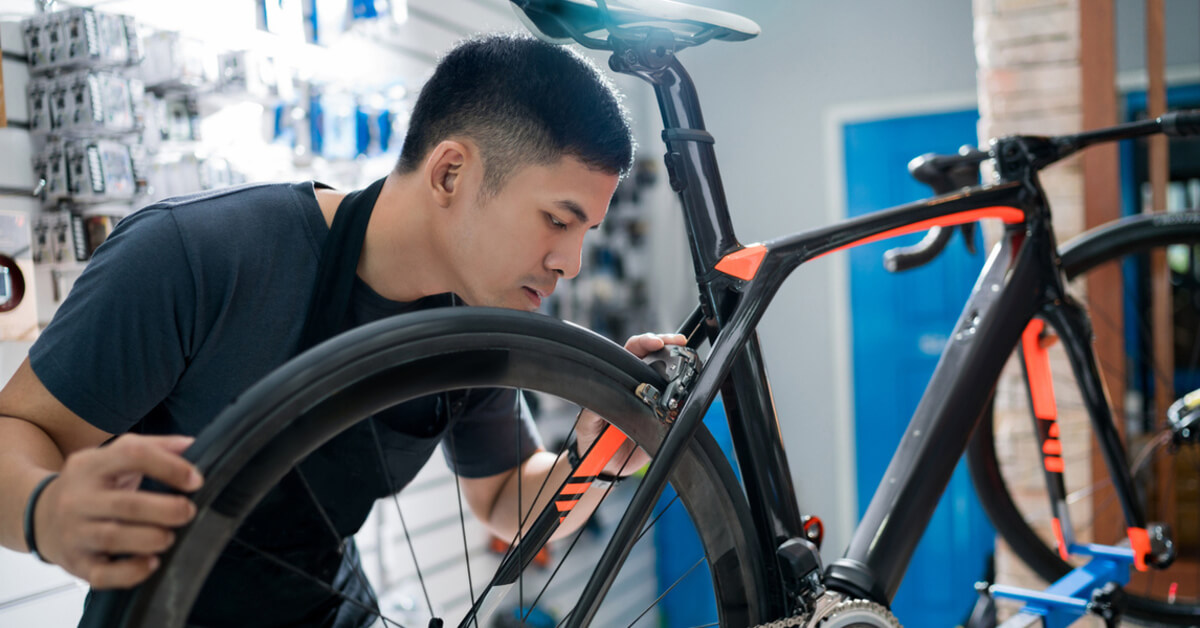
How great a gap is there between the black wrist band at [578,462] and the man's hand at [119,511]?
39 cm

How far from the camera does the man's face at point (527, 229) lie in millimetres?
830

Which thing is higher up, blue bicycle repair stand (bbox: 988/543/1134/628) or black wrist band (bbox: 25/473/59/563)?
black wrist band (bbox: 25/473/59/563)

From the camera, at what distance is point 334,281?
86cm

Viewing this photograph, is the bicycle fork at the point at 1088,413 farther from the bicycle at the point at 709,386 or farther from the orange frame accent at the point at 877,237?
the orange frame accent at the point at 877,237

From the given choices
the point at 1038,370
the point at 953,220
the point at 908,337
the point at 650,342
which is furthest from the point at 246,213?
the point at 908,337

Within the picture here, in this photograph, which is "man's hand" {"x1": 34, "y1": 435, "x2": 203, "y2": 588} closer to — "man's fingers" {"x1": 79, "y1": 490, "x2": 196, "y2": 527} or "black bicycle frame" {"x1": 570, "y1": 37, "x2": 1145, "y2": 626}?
"man's fingers" {"x1": 79, "y1": 490, "x2": 196, "y2": 527}

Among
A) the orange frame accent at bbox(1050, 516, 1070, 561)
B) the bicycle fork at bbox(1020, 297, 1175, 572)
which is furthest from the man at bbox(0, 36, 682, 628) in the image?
the orange frame accent at bbox(1050, 516, 1070, 561)

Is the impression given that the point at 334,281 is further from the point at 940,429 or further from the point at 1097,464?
the point at 1097,464

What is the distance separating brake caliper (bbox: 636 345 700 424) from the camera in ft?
2.41

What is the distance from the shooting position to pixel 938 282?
361cm

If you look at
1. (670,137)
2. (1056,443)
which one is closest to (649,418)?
(670,137)

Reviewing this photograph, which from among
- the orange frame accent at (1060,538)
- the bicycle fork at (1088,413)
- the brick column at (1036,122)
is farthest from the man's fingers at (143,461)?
the brick column at (1036,122)

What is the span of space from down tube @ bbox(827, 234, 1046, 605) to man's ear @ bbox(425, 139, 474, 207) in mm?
579

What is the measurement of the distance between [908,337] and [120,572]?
11.9ft
